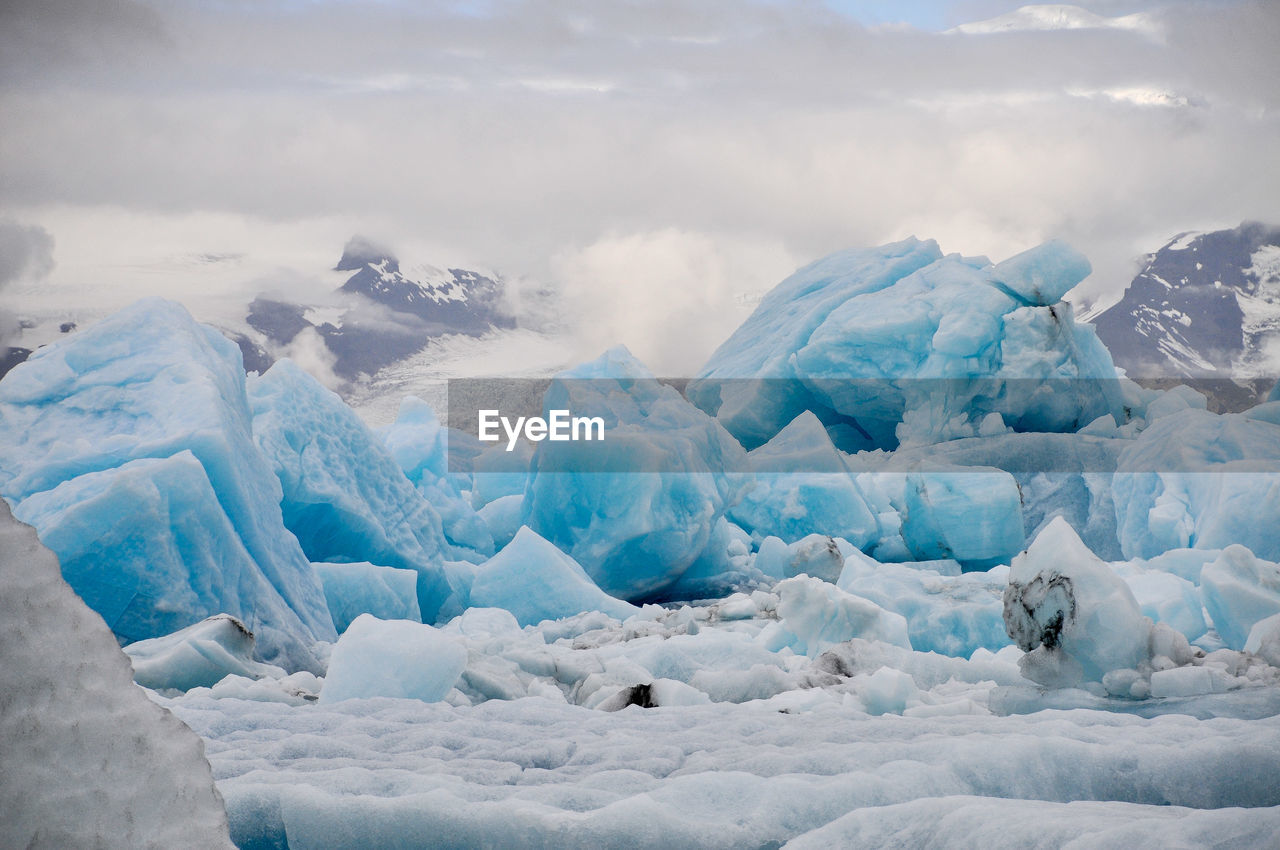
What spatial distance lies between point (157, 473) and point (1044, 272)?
9613 millimetres

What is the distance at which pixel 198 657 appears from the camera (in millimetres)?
3264

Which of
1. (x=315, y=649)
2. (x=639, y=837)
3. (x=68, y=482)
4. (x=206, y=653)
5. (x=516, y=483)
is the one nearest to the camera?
(x=639, y=837)

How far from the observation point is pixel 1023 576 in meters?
2.70

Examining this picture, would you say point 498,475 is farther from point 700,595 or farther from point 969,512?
point 969,512

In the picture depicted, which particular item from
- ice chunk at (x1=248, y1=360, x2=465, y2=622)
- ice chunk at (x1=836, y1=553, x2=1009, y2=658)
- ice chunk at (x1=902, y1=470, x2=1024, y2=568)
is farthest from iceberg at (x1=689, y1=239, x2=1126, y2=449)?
ice chunk at (x1=248, y1=360, x2=465, y2=622)

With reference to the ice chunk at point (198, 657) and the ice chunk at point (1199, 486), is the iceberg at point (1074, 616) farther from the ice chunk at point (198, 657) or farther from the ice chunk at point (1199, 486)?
the ice chunk at point (1199, 486)

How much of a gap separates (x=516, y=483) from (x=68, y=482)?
21.4ft

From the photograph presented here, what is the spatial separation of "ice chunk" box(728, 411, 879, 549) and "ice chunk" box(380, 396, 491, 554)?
238 centimetres

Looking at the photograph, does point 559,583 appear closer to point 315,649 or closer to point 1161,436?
point 315,649

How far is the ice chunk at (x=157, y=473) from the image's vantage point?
4000 mm

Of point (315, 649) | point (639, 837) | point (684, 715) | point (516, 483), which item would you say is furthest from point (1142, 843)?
point (516, 483)

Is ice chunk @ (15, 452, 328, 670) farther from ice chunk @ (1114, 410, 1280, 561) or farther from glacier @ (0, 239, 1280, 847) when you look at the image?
ice chunk @ (1114, 410, 1280, 561)

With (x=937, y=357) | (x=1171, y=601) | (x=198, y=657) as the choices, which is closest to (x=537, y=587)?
(x=198, y=657)

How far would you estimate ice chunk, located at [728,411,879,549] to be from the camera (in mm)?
8828
